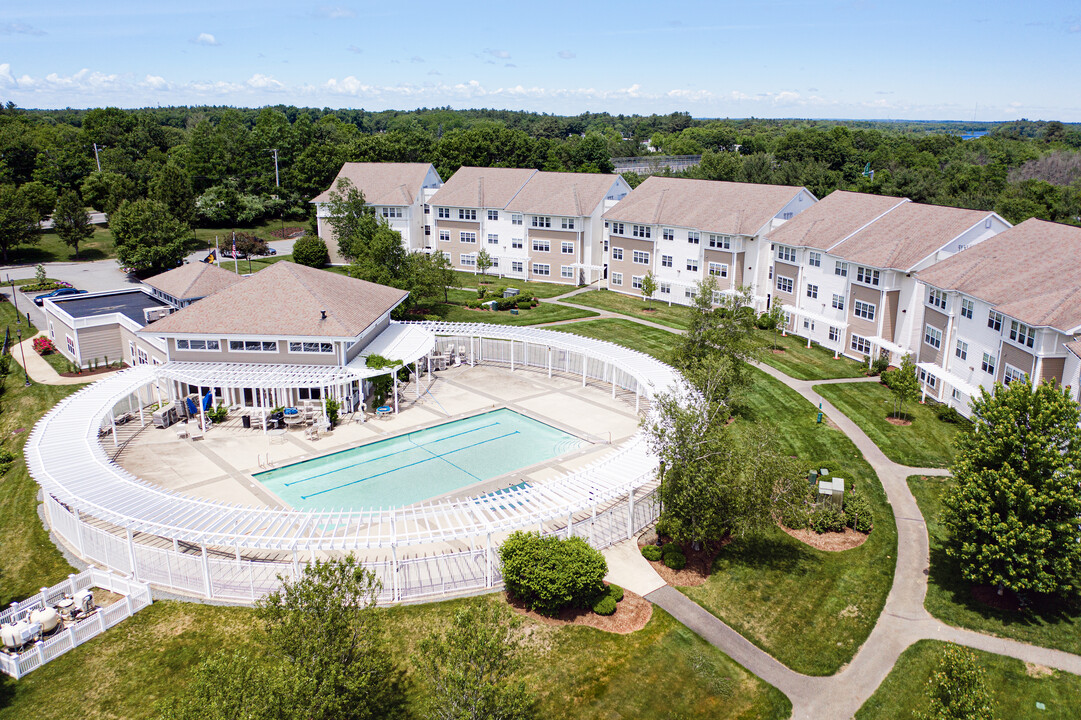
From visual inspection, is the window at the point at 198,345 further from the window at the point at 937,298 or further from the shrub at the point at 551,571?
the window at the point at 937,298

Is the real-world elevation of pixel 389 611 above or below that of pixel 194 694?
below

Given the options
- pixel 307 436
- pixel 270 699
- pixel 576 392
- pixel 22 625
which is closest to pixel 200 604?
pixel 22 625

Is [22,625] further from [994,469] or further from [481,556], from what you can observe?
[994,469]

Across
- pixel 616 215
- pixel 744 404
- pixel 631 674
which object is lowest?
pixel 631 674

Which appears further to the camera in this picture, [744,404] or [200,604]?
[744,404]

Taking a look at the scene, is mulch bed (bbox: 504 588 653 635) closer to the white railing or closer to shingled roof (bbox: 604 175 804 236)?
the white railing

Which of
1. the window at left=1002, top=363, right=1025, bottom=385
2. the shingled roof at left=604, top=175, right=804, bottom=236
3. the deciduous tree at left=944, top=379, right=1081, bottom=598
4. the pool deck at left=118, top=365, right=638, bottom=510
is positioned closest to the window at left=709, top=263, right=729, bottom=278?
the shingled roof at left=604, top=175, right=804, bottom=236
